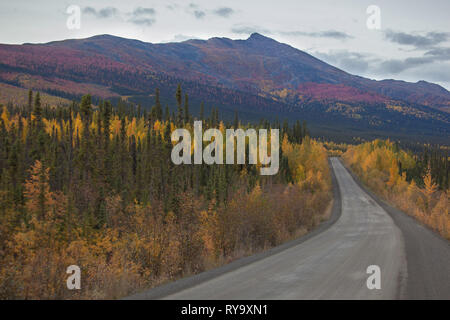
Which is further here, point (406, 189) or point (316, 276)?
point (406, 189)

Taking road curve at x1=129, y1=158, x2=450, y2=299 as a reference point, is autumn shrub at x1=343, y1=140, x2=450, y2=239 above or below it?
below

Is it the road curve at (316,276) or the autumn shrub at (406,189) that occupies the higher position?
the road curve at (316,276)

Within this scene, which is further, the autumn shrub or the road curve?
the autumn shrub

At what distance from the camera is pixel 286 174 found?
204 feet

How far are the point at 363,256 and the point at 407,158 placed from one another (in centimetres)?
11080

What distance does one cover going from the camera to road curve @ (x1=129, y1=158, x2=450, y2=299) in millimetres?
8727

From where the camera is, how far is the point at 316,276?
1052 centimetres

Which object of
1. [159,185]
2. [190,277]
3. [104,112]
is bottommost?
[159,185]

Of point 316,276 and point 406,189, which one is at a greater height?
point 316,276

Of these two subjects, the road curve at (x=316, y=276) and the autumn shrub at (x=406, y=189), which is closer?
the road curve at (x=316, y=276)

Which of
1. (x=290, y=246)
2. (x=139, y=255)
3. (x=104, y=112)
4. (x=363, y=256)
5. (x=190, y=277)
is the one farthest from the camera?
(x=104, y=112)

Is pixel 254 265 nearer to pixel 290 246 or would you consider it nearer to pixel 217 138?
pixel 290 246

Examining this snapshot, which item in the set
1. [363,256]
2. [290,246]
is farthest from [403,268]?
[290,246]

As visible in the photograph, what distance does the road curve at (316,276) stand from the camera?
8727 mm
